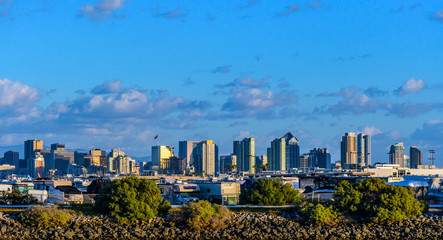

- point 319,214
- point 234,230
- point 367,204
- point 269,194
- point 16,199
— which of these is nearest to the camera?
point 234,230

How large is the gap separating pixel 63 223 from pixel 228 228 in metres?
13.5

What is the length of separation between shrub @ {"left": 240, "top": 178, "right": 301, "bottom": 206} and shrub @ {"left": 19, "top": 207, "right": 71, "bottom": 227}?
2142 cm

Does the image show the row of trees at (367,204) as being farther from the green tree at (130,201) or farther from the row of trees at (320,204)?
the green tree at (130,201)

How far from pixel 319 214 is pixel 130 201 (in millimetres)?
15853

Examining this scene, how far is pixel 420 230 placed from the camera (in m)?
57.1

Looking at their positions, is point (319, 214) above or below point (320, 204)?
below

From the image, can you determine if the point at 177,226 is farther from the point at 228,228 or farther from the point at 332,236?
the point at 332,236

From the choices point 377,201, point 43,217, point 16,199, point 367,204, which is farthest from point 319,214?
point 16,199

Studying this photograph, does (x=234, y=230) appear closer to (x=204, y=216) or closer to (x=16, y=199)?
(x=204, y=216)

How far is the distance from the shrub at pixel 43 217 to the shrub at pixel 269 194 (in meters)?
21.4

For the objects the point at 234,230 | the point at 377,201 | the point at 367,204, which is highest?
the point at 377,201

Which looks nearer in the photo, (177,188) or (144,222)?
(144,222)

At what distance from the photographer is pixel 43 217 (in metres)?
56.3

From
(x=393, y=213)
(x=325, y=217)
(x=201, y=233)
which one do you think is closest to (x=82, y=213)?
(x=201, y=233)
